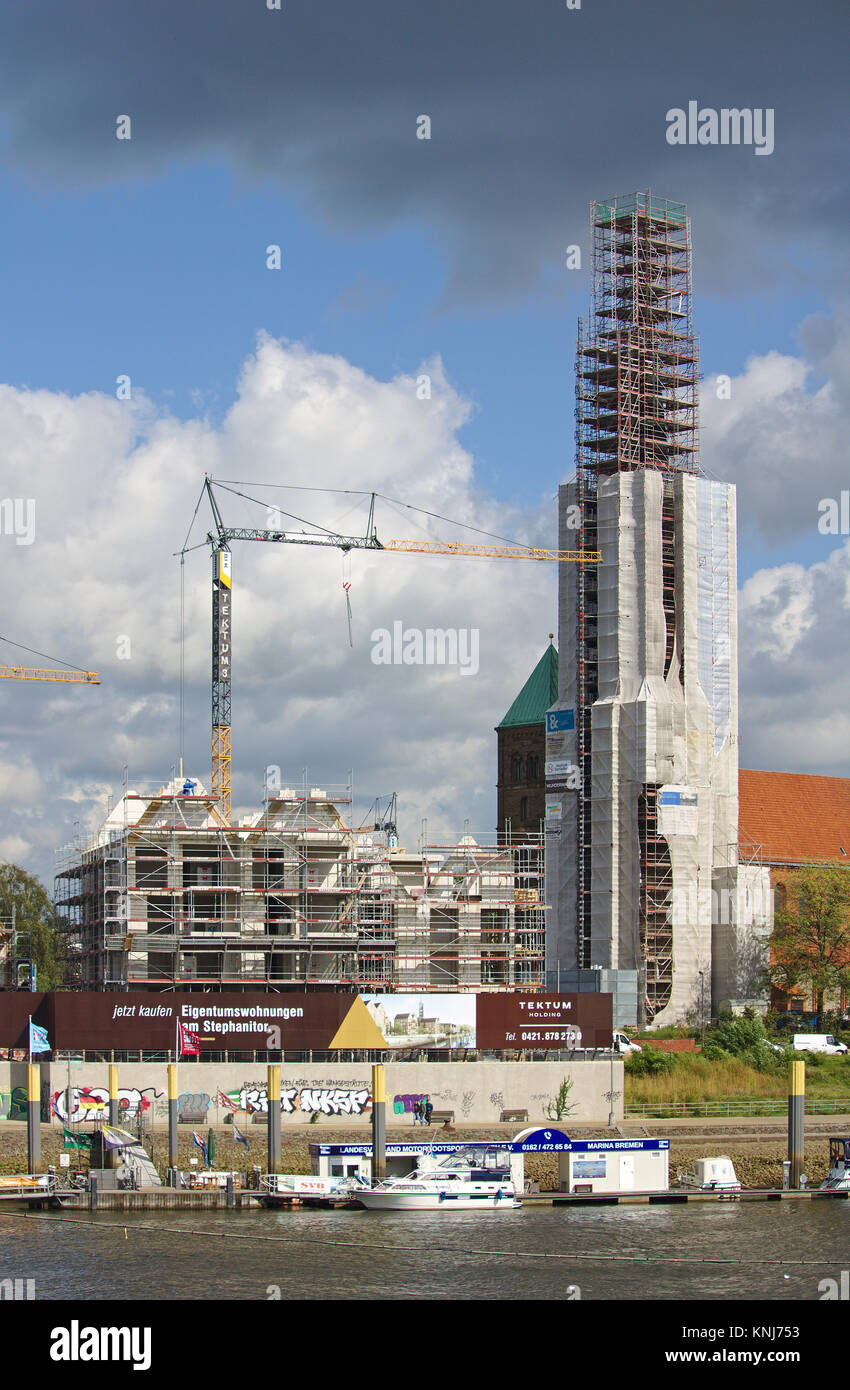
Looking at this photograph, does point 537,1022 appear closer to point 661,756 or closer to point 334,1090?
point 334,1090

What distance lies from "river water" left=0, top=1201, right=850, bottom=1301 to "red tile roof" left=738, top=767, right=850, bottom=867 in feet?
232

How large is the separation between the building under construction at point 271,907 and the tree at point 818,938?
79.4ft

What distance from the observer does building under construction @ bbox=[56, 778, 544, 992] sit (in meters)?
96.6

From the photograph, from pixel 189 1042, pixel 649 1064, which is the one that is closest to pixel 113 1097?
pixel 189 1042

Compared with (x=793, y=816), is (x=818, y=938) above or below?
below

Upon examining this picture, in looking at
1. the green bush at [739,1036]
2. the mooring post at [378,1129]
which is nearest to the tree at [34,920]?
the green bush at [739,1036]

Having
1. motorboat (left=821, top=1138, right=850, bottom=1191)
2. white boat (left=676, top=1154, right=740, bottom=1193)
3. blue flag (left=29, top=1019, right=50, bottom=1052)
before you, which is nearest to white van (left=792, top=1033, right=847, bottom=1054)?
motorboat (left=821, top=1138, right=850, bottom=1191)

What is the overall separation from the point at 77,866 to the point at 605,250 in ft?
204

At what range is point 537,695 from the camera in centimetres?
15162

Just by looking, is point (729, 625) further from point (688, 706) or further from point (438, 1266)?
point (438, 1266)

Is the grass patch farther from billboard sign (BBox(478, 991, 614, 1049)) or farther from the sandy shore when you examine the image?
the sandy shore

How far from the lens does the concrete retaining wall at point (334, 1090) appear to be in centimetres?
8338

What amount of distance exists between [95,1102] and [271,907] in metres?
18.3
